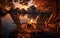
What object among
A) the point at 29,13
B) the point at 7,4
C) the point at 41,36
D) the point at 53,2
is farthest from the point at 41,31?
the point at 7,4

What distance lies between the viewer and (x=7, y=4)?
3141 mm

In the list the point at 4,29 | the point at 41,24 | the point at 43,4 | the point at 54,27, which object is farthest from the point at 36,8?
the point at 4,29

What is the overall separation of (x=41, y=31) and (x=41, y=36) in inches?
4.5

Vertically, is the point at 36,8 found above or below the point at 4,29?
above

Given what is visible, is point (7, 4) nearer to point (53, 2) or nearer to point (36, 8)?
point (36, 8)

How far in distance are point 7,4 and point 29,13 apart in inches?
22.0

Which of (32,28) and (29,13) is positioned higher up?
(29,13)

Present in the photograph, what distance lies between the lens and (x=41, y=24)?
10.1ft

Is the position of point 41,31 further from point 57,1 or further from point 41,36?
point 57,1

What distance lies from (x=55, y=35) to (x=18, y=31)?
33.5 inches

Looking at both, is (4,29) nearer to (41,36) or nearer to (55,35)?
(41,36)

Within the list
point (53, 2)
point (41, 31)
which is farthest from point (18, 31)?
point (53, 2)

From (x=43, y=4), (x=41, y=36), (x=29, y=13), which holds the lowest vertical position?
(x=41, y=36)

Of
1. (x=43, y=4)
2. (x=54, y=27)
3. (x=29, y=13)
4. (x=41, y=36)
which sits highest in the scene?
(x=43, y=4)
